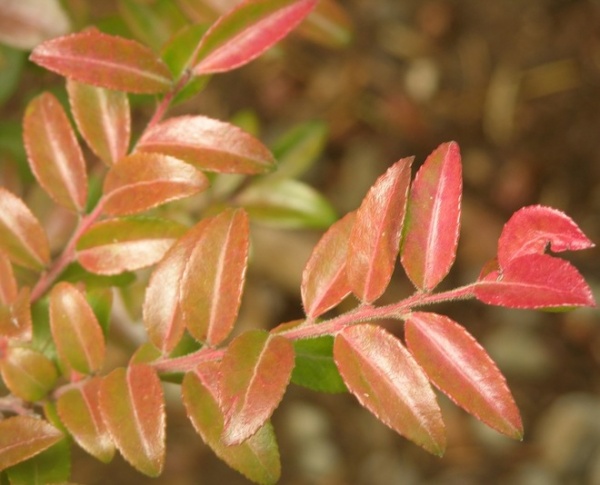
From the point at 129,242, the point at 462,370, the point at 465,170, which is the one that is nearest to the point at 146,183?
the point at 129,242

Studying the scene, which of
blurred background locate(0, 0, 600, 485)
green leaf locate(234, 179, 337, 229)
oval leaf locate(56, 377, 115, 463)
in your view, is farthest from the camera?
blurred background locate(0, 0, 600, 485)

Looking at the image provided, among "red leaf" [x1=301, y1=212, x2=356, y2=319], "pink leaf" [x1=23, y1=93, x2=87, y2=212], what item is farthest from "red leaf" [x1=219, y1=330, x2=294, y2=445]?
"pink leaf" [x1=23, y1=93, x2=87, y2=212]

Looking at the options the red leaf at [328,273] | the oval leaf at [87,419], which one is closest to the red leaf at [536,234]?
the red leaf at [328,273]

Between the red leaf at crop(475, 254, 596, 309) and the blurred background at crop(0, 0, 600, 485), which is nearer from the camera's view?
the red leaf at crop(475, 254, 596, 309)

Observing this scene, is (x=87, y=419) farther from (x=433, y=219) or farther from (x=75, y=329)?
(x=433, y=219)

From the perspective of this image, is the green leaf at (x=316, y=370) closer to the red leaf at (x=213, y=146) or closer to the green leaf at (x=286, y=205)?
the red leaf at (x=213, y=146)

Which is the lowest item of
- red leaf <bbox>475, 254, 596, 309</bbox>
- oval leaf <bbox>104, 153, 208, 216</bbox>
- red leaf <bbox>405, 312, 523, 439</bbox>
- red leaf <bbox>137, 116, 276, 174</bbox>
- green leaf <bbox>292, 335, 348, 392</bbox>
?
green leaf <bbox>292, 335, 348, 392</bbox>

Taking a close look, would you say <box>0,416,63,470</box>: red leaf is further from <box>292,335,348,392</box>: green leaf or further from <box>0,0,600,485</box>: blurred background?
<box>0,0,600,485</box>: blurred background
